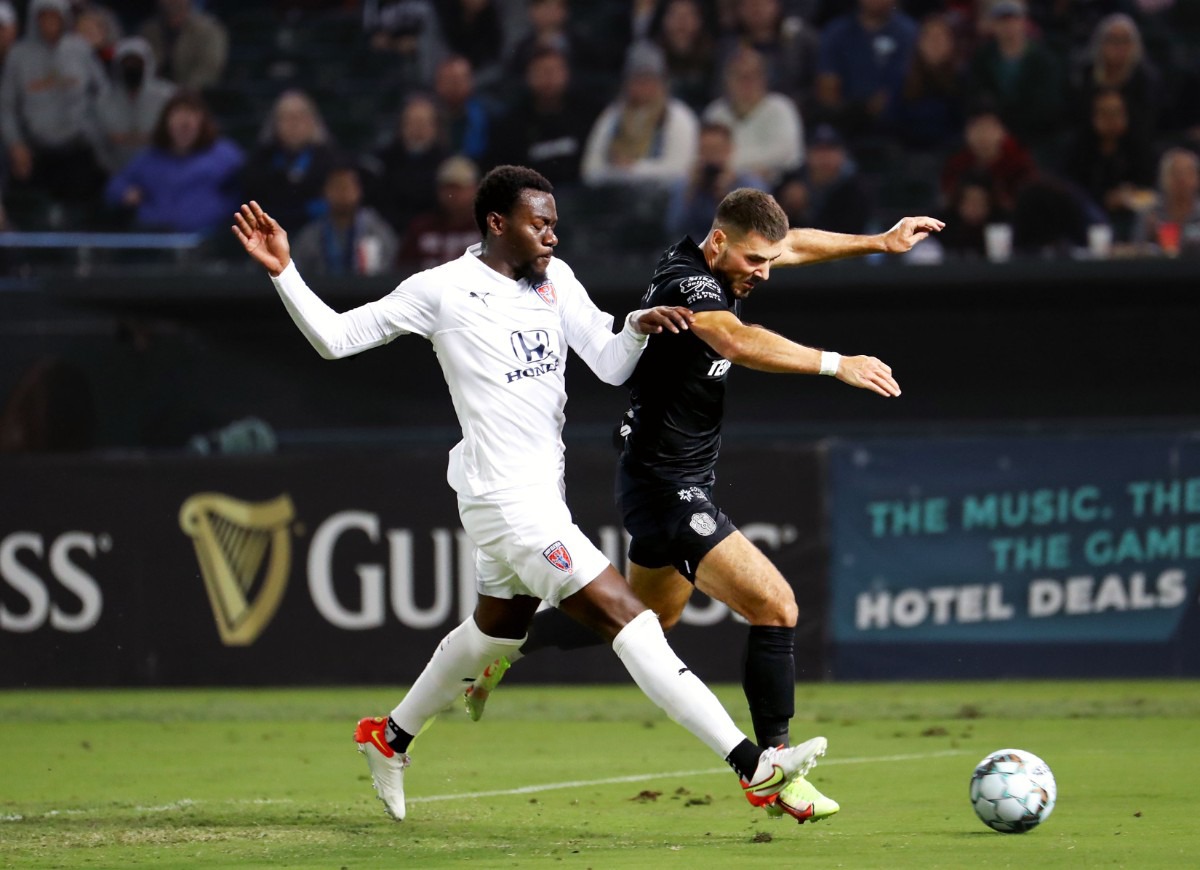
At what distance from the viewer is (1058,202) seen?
44.0ft

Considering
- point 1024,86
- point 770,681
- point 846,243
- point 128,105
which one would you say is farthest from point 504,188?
point 128,105

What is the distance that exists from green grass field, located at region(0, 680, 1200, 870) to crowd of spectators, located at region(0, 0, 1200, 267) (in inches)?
154

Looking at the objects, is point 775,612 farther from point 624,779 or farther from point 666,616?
point 624,779

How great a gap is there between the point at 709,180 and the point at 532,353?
25.0 feet

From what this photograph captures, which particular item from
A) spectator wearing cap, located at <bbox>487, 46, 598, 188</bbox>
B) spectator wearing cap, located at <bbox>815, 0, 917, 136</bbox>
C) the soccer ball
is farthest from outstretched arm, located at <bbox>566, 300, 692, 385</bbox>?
spectator wearing cap, located at <bbox>815, 0, 917, 136</bbox>

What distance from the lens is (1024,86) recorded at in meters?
14.8

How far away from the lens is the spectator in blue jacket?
15.4 meters

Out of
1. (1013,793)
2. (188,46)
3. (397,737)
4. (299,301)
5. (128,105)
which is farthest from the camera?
(188,46)

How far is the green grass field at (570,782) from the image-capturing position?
19.9 ft

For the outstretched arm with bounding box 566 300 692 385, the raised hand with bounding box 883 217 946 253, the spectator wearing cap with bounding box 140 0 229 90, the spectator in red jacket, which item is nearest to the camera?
the outstretched arm with bounding box 566 300 692 385

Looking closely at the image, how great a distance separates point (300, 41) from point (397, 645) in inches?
331

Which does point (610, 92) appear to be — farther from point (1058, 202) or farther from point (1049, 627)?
point (1049, 627)

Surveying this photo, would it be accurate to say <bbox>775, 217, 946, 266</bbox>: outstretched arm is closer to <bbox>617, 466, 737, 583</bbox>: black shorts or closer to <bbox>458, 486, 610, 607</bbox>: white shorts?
<bbox>617, 466, 737, 583</bbox>: black shorts

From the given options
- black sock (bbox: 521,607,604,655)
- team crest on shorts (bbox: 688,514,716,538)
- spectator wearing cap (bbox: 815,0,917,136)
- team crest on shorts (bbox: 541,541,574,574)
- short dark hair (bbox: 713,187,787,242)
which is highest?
spectator wearing cap (bbox: 815,0,917,136)
